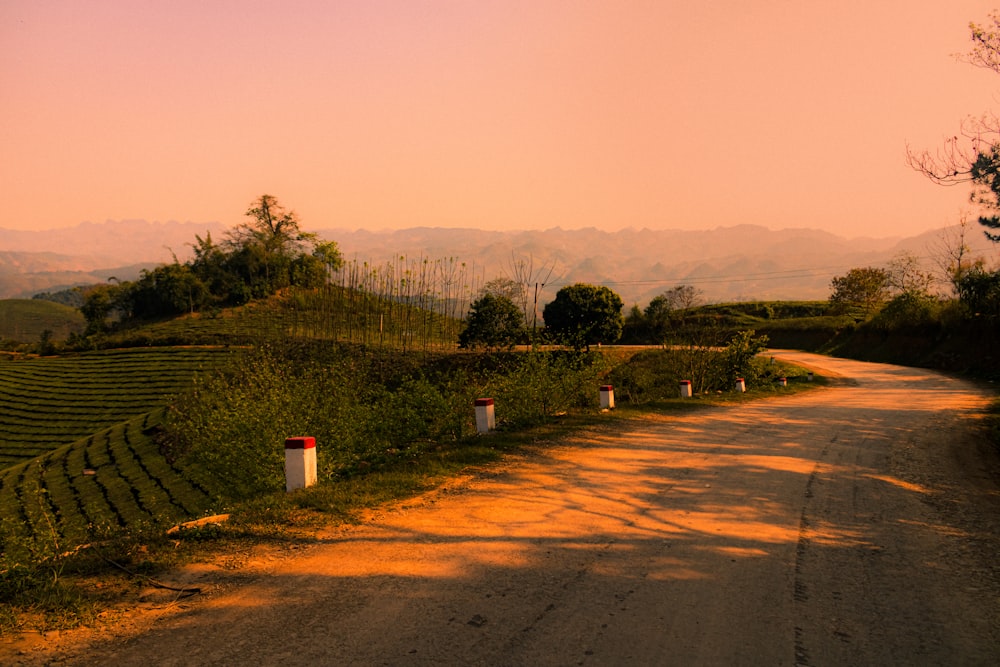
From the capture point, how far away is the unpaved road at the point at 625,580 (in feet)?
12.9

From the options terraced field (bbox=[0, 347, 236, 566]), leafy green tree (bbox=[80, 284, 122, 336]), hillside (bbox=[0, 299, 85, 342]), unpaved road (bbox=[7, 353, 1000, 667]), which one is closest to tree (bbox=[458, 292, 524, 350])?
terraced field (bbox=[0, 347, 236, 566])

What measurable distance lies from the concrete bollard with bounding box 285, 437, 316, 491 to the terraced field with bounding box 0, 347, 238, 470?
95.1 ft

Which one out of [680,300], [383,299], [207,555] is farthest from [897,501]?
[680,300]

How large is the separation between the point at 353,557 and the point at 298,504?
71.4 inches

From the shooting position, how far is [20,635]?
3938 mm

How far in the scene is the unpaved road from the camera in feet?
12.9

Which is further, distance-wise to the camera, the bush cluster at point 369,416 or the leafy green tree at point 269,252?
the leafy green tree at point 269,252

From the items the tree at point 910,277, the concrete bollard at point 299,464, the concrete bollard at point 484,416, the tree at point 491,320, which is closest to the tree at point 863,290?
the tree at point 910,277

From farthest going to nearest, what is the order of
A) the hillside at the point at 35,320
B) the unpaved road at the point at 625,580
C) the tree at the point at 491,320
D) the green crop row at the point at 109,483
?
1. the hillside at the point at 35,320
2. the tree at the point at 491,320
3. the green crop row at the point at 109,483
4. the unpaved road at the point at 625,580

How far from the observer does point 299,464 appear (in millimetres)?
7848

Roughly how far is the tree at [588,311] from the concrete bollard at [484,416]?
139 feet

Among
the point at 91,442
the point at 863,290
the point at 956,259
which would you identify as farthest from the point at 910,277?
the point at 91,442

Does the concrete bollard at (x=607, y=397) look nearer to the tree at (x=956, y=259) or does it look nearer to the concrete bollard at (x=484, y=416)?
the concrete bollard at (x=484, y=416)

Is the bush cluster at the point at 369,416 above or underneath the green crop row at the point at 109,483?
above
